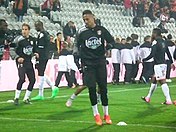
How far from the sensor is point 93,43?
36.4 feet

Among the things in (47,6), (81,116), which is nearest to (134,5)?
(47,6)

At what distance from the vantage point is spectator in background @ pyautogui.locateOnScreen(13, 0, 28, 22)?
2453cm

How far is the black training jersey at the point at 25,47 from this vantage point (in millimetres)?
14414

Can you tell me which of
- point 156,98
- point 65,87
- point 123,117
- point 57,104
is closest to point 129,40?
point 65,87

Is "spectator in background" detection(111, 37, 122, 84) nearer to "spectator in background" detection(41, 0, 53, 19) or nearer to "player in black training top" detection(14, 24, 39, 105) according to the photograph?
"spectator in background" detection(41, 0, 53, 19)

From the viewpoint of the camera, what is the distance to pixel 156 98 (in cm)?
1719

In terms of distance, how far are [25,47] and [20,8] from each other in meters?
10.5

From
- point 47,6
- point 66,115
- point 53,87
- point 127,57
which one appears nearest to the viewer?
point 66,115

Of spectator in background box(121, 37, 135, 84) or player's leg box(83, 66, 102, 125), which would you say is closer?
player's leg box(83, 66, 102, 125)

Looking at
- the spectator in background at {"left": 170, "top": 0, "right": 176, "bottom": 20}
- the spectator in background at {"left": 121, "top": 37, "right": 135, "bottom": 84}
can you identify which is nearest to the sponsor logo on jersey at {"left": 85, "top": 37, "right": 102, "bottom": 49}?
the spectator in background at {"left": 121, "top": 37, "right": 135, "bottom": 84}

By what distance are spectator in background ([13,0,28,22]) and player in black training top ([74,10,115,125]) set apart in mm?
13750

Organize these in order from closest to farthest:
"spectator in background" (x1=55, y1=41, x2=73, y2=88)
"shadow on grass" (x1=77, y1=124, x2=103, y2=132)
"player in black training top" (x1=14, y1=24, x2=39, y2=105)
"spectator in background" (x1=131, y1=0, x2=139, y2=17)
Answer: "shadow on grass" (x1=77, y1=124, x2=103, y2=132) → "player in black training top" (x1=14, y1=24, x2=39, y2=105) → "spectator in background" (x1=55, y1=41, x2=73, y2=88) → "spectator in background" (x1=131, y1=0, x2=139, y2=17)

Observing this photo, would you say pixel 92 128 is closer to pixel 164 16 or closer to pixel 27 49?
pixel 27 49

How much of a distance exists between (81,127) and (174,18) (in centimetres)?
2894
